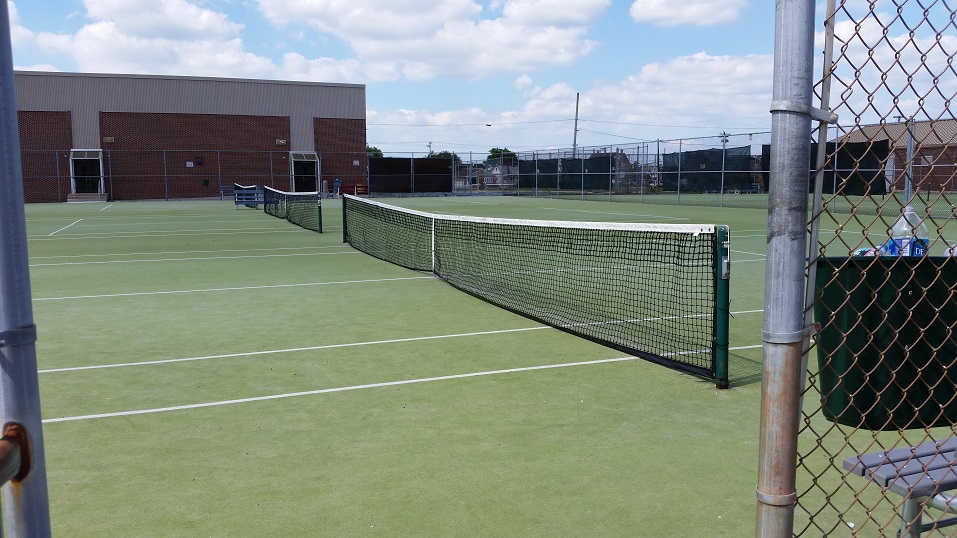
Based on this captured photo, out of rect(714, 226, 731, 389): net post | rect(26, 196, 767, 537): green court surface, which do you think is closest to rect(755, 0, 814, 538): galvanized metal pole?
rect(26, 196, 767, 537): green court surface

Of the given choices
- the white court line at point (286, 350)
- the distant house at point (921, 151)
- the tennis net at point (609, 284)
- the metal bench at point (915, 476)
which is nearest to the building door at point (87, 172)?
the tennis net at point (609, 284)

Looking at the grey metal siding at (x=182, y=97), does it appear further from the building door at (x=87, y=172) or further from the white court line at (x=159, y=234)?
the white court line at (x=159, y=234)

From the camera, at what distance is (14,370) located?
1.76 m

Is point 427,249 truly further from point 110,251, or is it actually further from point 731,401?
point 731,401

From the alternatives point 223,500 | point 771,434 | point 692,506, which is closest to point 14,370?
point 771,434

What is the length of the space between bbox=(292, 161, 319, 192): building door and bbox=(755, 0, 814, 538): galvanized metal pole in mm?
49557

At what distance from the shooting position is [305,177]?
50531 millimetres

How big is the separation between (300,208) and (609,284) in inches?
631

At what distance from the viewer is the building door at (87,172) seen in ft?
149

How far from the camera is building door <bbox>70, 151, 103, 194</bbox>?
45.5 meters

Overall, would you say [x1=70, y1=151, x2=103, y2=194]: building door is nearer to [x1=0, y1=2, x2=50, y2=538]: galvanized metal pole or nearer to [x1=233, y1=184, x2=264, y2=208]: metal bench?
[x1=233, y1=184, x2=264, y2=208]: metal bench

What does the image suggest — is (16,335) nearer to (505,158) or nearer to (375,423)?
(375,423)

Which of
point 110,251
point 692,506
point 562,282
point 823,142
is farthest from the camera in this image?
point 110,251

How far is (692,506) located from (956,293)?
5.88 feet
